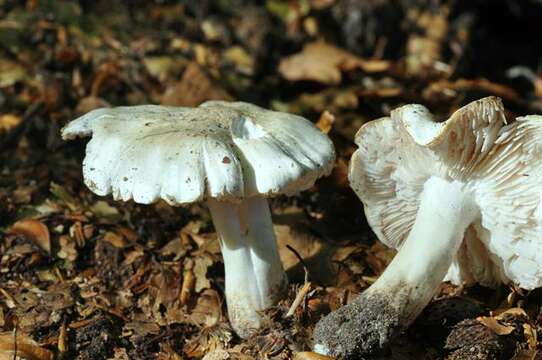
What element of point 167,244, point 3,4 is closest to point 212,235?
point 167,244

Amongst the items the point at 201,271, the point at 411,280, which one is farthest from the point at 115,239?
the point at 411,280

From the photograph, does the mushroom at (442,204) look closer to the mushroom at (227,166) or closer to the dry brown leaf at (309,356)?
the dry brown leaf at (309,356)

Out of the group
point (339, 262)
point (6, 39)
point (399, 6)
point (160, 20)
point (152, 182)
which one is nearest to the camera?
point (152, 182)

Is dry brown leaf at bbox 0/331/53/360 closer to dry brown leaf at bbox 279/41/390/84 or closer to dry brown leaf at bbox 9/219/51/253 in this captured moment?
dry brown leaf at bbox 9/219/51/253

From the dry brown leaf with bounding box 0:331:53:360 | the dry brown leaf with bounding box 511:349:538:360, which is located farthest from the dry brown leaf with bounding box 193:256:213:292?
the dry brown leaf with bounding box 511:349:538:360

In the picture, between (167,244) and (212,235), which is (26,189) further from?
(212,235)

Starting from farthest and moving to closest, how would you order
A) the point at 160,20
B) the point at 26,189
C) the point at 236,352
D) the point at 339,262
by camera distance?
the point at 160,20 < the point at 26,189 < the point at 339,262 < the point at 236,352

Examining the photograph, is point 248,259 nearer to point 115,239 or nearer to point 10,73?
point 115,239
